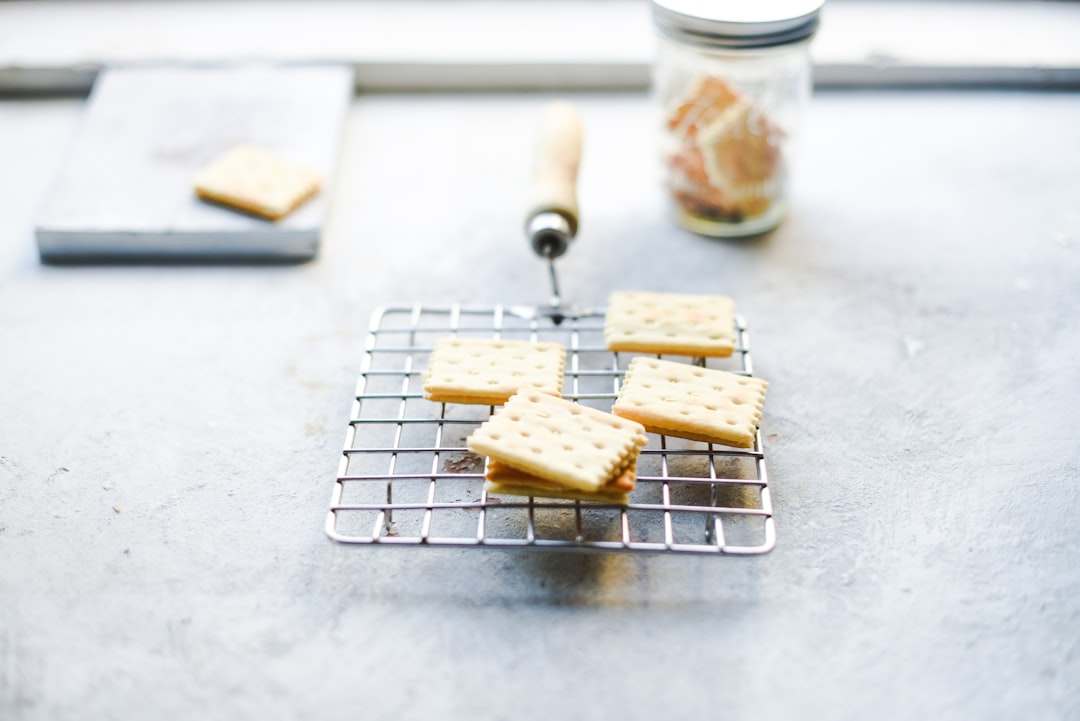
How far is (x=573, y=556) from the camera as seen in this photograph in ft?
3.22

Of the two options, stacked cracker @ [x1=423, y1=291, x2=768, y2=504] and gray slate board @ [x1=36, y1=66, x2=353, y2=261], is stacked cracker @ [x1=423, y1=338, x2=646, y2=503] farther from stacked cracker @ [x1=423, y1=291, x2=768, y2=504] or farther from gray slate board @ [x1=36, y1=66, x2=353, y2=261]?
gray slate board @ [x1=36, y1=66, x2=353, y2=261]

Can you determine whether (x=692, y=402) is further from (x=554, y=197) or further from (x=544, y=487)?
(x=554, y=197)

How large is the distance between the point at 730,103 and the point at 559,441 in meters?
0.61

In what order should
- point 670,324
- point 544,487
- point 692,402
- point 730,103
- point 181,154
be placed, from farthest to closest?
point 181,154
point 730,103
point 670,324
point 692,402
point 544,487

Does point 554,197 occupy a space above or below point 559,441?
above

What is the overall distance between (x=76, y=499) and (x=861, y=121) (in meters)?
1.32

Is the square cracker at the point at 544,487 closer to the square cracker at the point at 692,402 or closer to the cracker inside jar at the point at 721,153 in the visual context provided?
the square cracker at the point at 692,402

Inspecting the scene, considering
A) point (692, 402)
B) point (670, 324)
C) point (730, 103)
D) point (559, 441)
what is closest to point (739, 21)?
point (730, 103)

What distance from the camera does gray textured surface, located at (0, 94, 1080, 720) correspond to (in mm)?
871

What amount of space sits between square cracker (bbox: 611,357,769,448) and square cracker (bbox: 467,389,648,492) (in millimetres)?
30

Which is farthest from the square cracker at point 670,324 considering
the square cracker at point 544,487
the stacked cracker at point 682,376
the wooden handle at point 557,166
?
the square cracker at point 544,487

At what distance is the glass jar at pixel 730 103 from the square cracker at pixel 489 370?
0.42 meters

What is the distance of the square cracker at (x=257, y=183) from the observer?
1.40 metres

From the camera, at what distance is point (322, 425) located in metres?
1.14
